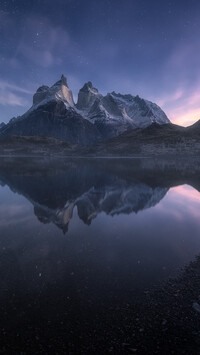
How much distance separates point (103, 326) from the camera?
7.30 meters

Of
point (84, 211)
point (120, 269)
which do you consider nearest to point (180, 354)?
point (120, 269)

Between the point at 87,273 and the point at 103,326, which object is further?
the point at 87,273

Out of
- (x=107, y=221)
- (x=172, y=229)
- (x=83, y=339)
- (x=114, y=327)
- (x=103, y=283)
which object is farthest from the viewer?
(x=107, y=221)

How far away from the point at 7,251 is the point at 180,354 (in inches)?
423

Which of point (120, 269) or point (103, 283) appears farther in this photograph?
point (120, 269)

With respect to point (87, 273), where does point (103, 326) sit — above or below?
above

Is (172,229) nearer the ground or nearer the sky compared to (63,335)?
nearer the ground

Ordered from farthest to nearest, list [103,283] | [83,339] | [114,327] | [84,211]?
[84,211] < [103,283] < [114,327] < [83,339]

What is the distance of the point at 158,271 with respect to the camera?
10.8m

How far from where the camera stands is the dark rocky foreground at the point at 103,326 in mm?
6520

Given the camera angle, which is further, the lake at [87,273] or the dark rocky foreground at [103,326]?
the lake at [87,273]

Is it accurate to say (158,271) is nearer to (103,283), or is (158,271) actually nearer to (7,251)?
(103,283)

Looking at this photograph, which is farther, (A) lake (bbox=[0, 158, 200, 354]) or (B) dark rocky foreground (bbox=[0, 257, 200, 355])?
(A) lake (bbox=[0, 158, 200, 354])

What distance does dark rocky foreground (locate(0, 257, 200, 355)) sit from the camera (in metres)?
6.52
